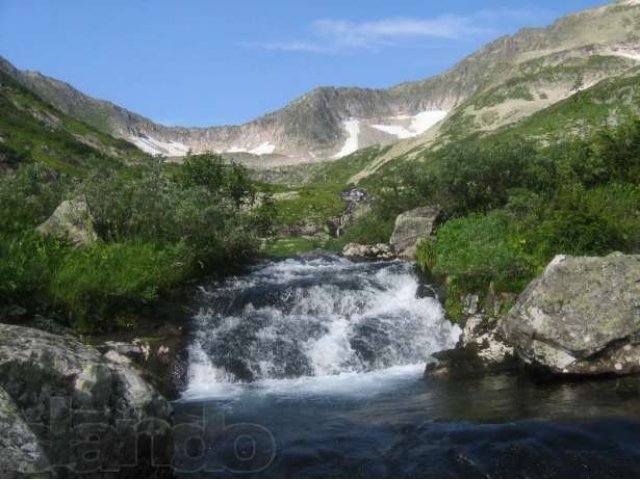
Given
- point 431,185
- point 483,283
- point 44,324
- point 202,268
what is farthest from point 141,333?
point 431,185

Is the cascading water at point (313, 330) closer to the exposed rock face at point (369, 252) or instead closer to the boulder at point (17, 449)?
the boulder at point (17, 449)

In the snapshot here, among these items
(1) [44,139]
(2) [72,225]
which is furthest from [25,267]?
(1) [44,139]

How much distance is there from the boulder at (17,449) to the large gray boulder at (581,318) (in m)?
14.5

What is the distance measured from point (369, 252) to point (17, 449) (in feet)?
121

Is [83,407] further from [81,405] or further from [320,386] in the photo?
[320,386]

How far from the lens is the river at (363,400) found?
11742mm

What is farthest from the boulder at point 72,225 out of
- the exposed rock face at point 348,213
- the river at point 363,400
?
the exposed rock face at point 348,213

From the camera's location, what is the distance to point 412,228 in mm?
39125

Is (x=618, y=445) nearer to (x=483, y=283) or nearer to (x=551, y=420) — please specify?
(x=551, y=420)

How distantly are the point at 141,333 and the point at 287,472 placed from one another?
36.2 ft

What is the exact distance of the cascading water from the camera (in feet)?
68.0

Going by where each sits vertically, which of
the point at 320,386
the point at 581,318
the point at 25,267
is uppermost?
the point at 25,267

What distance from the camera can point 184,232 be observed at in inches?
1169

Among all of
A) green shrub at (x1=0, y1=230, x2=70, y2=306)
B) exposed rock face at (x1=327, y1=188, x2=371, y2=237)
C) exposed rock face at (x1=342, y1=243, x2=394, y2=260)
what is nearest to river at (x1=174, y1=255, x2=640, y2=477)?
green shrub at (x1=0, y1=230, x2=70, y2=306)
